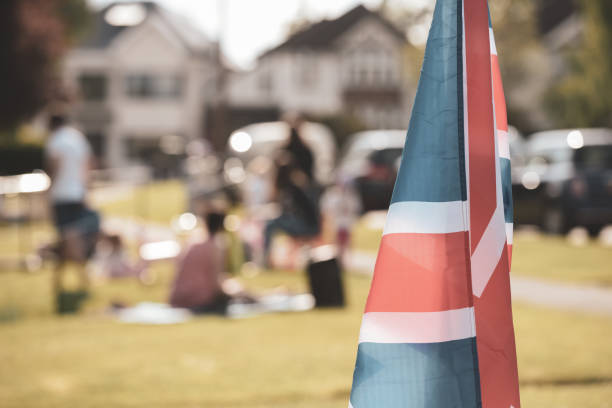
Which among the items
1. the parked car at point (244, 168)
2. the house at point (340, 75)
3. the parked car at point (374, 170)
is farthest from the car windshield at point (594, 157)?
the house at point (340, 75)

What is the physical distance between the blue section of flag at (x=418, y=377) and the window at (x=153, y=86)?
57041 millimetres

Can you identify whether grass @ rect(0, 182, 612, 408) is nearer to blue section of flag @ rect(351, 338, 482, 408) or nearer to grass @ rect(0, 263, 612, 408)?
grass @ rect(0, 263, 612, 408)

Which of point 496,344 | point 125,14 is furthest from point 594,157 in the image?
point 125,14

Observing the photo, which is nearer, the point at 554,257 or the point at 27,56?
the point at 554,257

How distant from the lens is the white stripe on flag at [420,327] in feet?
7.29

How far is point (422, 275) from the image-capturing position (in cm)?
224

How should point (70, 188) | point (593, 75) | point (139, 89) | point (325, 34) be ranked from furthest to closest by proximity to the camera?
1. point (325, 34)
2. point (139, 89)
3. point (593, 75)
4. point (70, 188)

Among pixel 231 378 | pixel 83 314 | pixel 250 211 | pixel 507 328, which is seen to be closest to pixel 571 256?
pixel 250 211

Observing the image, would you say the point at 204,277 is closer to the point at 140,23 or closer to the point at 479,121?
the point at 479,121

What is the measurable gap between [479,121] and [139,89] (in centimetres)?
5698

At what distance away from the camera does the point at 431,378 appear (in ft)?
Result: 7.20

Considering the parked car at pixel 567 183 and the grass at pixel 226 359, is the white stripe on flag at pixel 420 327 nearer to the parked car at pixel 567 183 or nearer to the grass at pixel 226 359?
the grass at pixel 226 359

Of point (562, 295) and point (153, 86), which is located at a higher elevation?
point (153, 86)

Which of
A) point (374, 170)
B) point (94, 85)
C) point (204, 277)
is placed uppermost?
point (94, 85)
